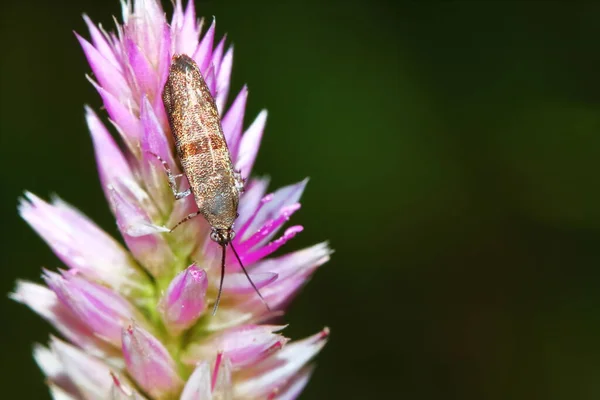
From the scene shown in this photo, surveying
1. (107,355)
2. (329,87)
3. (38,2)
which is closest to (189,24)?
(107,355)

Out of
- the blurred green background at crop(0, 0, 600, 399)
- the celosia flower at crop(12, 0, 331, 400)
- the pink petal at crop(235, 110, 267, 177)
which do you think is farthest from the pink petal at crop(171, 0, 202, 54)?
the blurred green background at crop(0, 0, 600, 399)

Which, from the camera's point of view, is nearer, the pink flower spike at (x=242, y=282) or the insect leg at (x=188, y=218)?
the pink flower spike at (x=242, y=282)

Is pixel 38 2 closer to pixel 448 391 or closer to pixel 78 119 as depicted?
pixel 78 119

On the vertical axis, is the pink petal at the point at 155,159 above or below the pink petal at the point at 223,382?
above

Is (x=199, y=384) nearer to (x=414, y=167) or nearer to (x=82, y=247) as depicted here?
(x=82, y=247)

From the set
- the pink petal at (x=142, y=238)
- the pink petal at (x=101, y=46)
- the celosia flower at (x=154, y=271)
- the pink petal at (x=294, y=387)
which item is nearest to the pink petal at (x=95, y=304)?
the celosia flower at (x=154, y=271)

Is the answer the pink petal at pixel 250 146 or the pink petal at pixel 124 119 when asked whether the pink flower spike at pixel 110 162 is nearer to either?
the pink petal at pixel 124 119

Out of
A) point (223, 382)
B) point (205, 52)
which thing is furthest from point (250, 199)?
point (223, 382)
